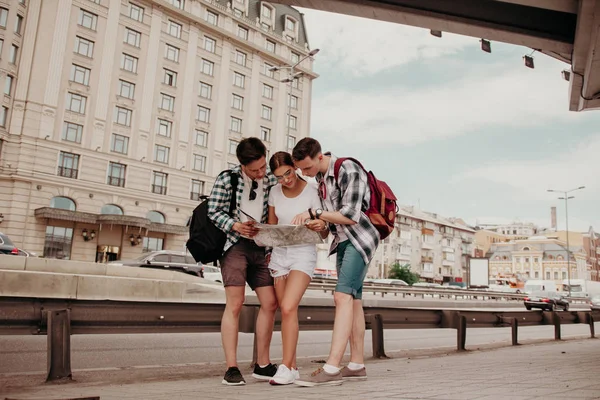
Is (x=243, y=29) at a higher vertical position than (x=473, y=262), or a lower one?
higher

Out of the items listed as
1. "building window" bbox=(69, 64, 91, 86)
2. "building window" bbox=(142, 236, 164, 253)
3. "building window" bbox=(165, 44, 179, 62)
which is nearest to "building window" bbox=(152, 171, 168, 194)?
"building window" bbox=(142, 236, 164, 253)

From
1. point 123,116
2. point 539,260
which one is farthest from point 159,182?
point 539,260

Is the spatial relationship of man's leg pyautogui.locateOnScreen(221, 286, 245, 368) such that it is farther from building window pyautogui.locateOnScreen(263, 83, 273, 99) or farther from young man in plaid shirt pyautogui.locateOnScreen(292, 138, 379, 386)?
building window pyautogui.locateOnScreen(263, 83, 273, 99)

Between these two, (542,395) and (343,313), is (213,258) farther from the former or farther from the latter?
(542,395)

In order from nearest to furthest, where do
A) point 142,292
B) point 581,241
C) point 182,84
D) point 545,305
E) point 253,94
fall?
point 142,292 < point 545,305 < point 182,84 < point 253,94 < point 581,241

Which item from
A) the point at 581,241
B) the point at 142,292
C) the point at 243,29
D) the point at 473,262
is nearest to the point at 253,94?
the point at 243,29

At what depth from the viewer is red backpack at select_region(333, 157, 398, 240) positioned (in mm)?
4703

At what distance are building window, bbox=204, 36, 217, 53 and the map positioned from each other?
153ft

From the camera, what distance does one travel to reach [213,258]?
4590 millimetres

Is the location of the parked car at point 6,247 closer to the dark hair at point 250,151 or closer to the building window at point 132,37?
the dark hair at point 250,151

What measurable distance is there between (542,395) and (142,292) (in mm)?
9562

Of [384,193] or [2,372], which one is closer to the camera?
[384,193]

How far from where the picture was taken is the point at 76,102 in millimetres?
39156

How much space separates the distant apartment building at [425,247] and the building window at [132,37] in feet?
169
